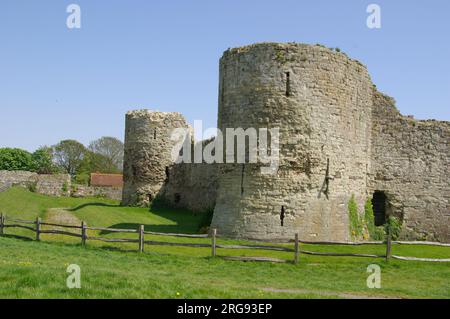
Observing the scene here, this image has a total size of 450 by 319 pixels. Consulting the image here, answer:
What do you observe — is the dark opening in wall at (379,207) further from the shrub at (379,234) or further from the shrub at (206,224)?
the shrub at (206,224)

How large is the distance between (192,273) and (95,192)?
35.5 meters

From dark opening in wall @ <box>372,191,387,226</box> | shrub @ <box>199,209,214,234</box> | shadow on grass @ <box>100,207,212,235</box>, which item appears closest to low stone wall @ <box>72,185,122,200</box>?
shadow on grass @ <box>100,207,212,235</box>

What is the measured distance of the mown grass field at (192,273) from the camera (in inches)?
391

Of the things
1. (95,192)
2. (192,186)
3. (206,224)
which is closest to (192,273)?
(206,224)

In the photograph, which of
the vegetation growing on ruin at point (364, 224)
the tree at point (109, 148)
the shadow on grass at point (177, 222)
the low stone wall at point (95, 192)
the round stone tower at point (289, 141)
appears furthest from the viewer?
the tree at point (109, 148)

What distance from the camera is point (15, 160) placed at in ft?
240

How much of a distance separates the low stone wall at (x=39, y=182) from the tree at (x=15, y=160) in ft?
96.6

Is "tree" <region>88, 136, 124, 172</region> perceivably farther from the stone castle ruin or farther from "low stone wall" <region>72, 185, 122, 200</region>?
the stone castle ruin

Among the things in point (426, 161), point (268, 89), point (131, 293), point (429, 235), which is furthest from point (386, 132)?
point (131, 293)

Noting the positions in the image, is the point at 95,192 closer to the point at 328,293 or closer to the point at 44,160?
the point at 44,160

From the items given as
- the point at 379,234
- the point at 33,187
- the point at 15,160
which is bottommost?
the point at 379,234

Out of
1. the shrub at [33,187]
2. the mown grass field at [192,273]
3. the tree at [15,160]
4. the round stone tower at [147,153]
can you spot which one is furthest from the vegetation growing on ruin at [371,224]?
the tree at [15,160]

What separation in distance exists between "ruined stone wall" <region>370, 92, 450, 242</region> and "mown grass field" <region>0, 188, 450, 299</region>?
4458mm

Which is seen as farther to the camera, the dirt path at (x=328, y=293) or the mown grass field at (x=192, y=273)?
the dirt path at (x=328, y=293)
